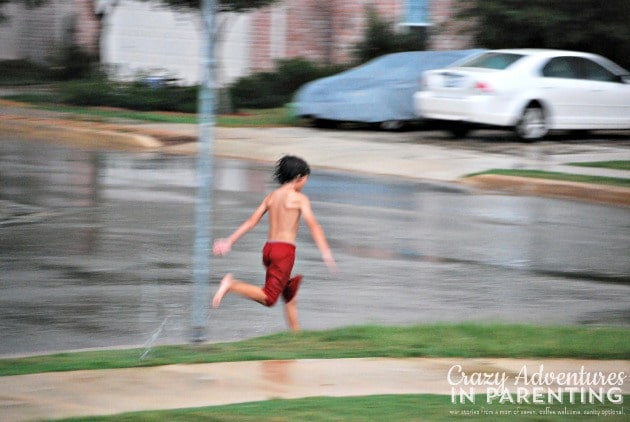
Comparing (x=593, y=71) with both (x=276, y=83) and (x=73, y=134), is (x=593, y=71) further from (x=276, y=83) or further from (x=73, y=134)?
(x=73, y=134)

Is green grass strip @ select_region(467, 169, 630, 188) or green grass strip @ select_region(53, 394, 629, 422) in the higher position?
green grass strip @ select_region(53, 394, 629, 422)

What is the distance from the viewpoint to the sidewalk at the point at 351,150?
1642 centimetres

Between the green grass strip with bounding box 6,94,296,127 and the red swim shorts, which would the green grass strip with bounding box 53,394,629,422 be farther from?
the green grass strip with bounding box 6,94,296,127

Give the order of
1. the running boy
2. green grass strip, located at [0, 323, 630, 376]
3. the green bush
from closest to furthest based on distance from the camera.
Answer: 1. green grass strip, located at [0, 323, 630, 376]
2. the running boy
3. the green bush

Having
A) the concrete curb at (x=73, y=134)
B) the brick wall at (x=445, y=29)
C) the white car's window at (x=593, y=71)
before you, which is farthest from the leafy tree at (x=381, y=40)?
the concrete curb at (x=73, y=134)

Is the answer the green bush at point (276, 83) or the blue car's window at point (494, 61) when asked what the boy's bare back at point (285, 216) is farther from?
the green bush at point (276, 83)

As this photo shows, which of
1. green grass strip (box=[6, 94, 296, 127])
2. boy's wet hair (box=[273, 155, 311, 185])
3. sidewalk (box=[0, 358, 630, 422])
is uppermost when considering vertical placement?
boy's wet hair (box=[273, 155, 311, 185])

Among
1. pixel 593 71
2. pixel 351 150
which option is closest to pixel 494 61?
pixel 593 71

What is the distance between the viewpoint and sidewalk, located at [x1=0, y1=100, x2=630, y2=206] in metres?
16.4

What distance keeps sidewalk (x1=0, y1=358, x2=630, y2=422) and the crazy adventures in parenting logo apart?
1.1 inches

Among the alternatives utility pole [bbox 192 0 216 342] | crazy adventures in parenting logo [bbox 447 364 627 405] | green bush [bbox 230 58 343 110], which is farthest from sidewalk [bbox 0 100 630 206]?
utility pole [bbox 192 0 216 342]

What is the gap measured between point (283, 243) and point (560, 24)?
18.2m

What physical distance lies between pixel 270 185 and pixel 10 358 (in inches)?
351

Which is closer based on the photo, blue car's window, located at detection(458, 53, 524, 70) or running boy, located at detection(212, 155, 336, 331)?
running boy, located at detection(212, 155, 336, 331)
